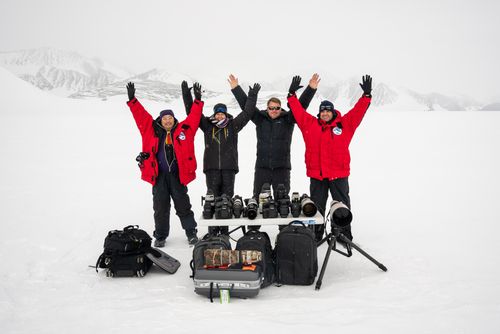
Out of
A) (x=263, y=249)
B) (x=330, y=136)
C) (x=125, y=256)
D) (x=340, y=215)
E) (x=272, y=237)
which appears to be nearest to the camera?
(x=263, y=249)

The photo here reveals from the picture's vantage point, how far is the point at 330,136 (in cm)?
515

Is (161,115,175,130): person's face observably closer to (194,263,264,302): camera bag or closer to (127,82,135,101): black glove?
(127,82,135,101): black glove

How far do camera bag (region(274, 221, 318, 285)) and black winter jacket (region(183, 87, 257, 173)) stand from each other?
1711mm

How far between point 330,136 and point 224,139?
1.57m

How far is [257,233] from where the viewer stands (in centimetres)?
447

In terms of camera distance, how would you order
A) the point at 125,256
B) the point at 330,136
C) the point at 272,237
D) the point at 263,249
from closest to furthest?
the point at 263,249 < the point at 125,256 < the point at 330,136 < the point at 272,237

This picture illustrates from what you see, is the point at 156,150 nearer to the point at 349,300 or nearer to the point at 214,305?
the point at 214,305

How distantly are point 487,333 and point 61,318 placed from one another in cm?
380

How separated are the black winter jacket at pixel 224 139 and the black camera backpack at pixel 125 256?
5.18ft

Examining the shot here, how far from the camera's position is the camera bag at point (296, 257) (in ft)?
13.7

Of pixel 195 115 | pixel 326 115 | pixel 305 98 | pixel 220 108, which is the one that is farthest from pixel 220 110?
pixel 326 115

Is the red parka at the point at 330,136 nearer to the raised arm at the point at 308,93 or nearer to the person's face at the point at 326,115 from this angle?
the person's face at the point at 326,115

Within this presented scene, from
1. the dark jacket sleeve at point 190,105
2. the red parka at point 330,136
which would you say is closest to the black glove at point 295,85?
the red parka at point 330,136

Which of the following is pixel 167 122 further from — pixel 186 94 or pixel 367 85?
pixel 367 85
